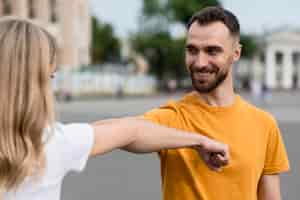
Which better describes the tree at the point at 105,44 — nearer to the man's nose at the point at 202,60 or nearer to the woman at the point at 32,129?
the man's nose at the point at 202,60

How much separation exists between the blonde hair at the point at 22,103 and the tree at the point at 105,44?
3345 inches

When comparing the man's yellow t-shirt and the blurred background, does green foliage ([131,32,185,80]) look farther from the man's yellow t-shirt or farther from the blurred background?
the man's yellow t-shirt

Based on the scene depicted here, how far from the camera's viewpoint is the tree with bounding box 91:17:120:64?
87125mm

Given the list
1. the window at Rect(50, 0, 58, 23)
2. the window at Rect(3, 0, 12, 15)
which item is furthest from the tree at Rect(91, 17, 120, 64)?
the window at Rect(3, 0, 12, 15)

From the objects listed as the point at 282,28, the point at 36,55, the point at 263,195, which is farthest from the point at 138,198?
the point at 282,28

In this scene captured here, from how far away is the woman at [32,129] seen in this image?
1.65 metres

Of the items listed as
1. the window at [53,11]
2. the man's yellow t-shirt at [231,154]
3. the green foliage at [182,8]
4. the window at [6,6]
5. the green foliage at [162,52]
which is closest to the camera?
the man's yellow t-shirt at [231,154]

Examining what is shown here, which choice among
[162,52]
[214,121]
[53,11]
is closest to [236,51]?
[214,121]

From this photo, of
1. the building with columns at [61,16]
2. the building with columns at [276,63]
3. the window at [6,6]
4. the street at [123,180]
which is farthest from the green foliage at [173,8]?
the street at [123,180]

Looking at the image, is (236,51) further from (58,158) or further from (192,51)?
(58,158)

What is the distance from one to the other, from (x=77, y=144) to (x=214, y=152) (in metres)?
0.49

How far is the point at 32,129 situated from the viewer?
1663mm

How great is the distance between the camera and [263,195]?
7.57 feet

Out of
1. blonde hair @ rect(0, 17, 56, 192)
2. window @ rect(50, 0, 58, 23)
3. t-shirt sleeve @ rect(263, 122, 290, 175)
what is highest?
window @ rect(50, 0, 58, 23)
